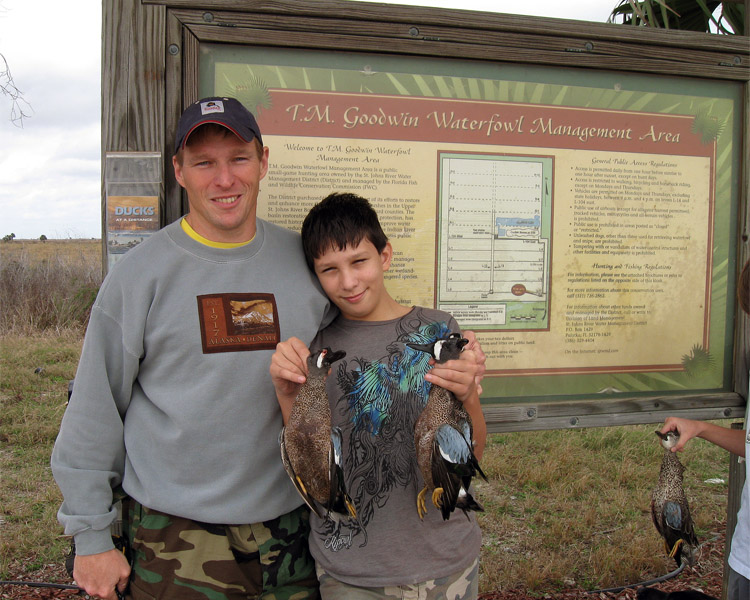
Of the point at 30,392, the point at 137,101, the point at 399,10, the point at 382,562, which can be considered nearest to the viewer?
the point at 382,562

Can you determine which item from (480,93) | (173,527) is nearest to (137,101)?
(480,93)

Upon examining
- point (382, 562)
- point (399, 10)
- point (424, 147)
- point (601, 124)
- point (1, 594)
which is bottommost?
point (1, 594)

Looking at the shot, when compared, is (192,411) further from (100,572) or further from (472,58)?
(472,58)

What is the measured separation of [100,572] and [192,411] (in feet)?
2.08

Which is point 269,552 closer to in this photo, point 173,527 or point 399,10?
point 173,527

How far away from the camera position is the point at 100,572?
75.0 inches

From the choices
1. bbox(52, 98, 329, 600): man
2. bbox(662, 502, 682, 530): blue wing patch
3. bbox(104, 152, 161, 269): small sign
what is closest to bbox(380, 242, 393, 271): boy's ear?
bbox(52, 98, 329, 600): man

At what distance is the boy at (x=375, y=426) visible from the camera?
6.27 feet

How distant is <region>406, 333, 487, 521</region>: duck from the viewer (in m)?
1.65

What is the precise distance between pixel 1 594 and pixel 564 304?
13.1 feet

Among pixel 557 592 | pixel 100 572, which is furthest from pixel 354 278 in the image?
pixel 557 592

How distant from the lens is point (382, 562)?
1.89 m

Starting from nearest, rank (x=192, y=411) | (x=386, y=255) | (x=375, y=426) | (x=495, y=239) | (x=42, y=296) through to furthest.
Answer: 1. (x=192, y=411)
2. (x=375, y=426)
3. (x=386, y=255)
4. (x=495, y=239)
5. (x=42, y=296)

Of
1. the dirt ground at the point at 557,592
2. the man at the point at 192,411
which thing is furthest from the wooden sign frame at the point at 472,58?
the dirt ground at the point at 557,592
